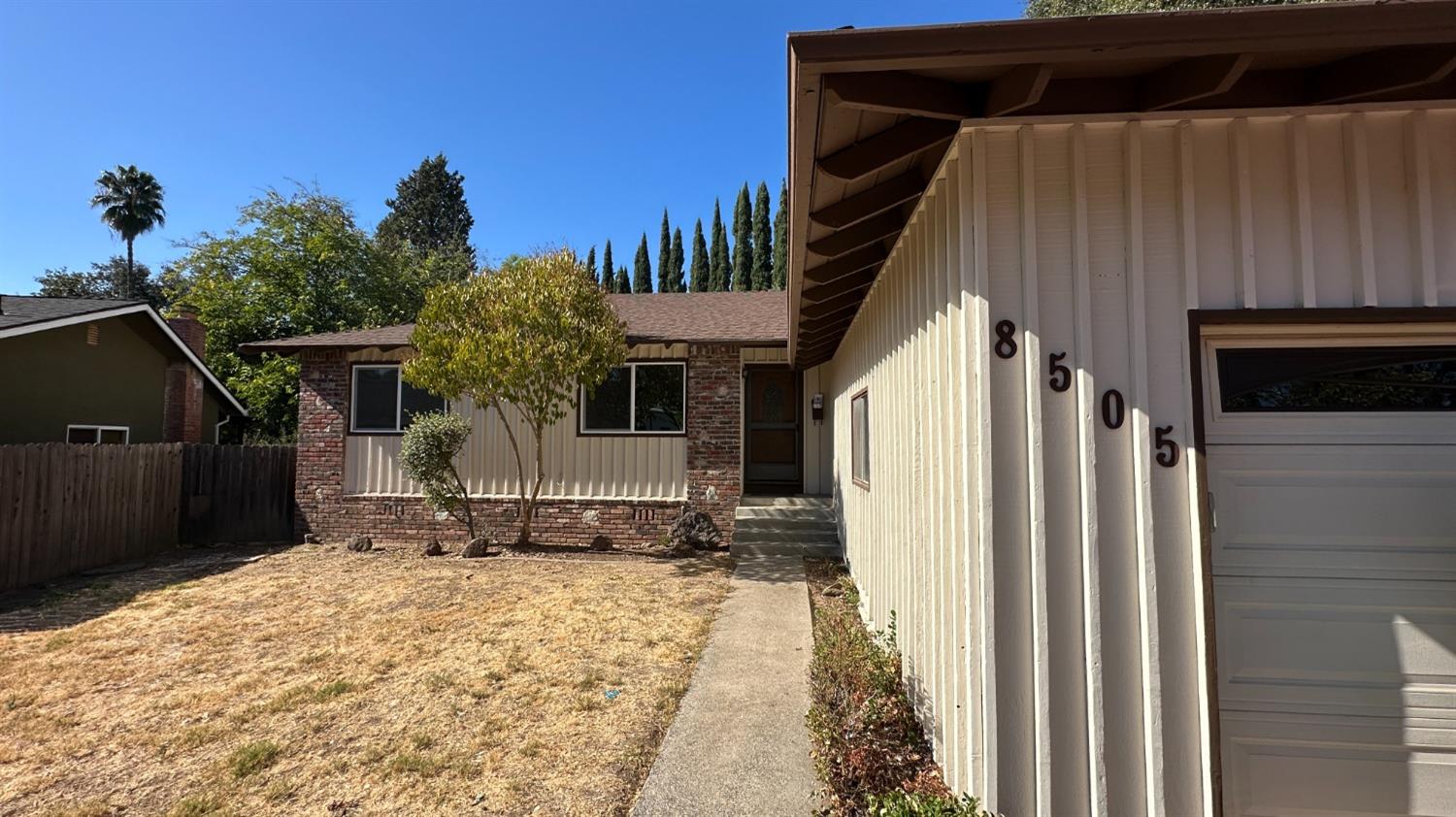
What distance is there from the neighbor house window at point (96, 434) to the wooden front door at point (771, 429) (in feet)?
39.0

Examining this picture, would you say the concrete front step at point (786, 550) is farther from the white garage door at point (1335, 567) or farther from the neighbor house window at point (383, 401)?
the white garage door at point (1335, 567)

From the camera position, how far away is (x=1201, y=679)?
197cm

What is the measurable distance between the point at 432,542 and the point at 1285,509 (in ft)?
30.3

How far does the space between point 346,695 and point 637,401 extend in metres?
5.71

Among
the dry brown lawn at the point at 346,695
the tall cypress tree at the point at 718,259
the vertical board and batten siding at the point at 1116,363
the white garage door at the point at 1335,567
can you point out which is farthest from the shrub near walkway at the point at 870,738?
the tall cypress tree at the point at 718,259

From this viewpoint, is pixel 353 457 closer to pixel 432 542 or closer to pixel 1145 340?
pixel 432 542

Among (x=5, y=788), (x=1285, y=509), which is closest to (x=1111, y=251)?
(x=1285, y=509)

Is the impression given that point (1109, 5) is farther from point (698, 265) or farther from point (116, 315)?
point (698, 265)

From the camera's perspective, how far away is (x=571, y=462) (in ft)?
29.4

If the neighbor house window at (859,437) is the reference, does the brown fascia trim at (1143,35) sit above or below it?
above

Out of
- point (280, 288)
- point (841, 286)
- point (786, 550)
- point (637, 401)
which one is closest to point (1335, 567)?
point (841, 286)

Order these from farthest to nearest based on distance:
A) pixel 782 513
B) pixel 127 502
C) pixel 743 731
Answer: pixel 127 502 → pixel 782 513 → pixel 743 731

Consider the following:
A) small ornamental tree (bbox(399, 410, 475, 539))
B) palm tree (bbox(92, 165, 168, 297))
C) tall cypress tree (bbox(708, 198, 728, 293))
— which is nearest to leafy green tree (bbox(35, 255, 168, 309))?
palm tree (bbox(92, 165, 168, 297))

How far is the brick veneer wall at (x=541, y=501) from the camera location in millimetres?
8633
